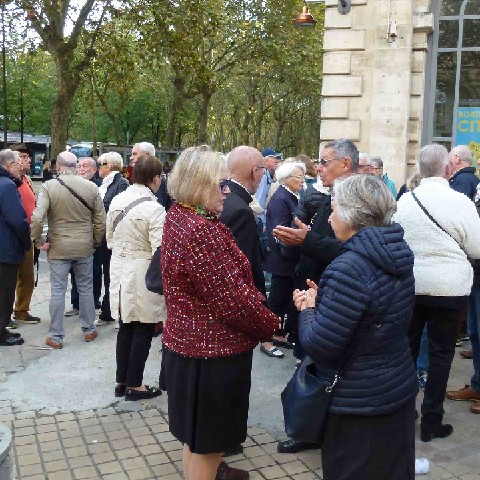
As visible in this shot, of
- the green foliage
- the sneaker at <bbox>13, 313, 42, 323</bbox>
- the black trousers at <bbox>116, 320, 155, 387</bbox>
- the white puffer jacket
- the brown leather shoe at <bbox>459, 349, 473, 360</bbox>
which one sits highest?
the green foliage

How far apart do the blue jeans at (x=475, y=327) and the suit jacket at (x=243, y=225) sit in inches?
83.8

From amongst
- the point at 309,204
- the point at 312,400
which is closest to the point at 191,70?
the point at 309,204

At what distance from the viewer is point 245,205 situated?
3992 mm

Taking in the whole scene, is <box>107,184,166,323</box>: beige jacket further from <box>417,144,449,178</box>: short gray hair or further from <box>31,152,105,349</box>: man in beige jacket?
<box>417,144,449,178</box>: short gray hair

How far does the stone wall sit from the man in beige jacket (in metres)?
4.61

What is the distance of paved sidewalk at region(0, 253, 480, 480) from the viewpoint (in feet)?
13.8

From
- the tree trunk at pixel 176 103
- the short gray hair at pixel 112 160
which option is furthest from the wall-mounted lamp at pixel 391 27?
the tree trunk at pixel 176 103

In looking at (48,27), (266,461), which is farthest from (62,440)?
(48,27)

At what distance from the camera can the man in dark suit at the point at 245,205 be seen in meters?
3.96

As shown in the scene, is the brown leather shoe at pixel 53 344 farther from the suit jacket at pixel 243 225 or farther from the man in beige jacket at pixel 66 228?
the suit jacket at pixel 243 225

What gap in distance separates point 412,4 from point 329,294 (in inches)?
311

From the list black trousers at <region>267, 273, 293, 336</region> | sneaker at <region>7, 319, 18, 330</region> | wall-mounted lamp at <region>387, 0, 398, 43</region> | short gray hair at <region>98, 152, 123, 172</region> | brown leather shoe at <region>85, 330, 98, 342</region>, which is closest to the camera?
black trousers at <region>267, 273, 293, 336</region>

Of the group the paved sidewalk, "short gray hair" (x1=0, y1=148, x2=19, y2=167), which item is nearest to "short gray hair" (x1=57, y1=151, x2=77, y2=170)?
"short gray hair" (x1=0, y1=148, x2=19, y2=167)

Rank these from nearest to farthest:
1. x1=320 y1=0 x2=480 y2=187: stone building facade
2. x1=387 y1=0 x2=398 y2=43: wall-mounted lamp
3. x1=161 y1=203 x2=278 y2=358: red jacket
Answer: x1=161 y1=203 x2=278 y2=358: red jacket < x1=387 y1=0 x2=398 y2=43: wall-mounted lamp < x1=320 y1=0 x2=480 y2=187: stone building facade
